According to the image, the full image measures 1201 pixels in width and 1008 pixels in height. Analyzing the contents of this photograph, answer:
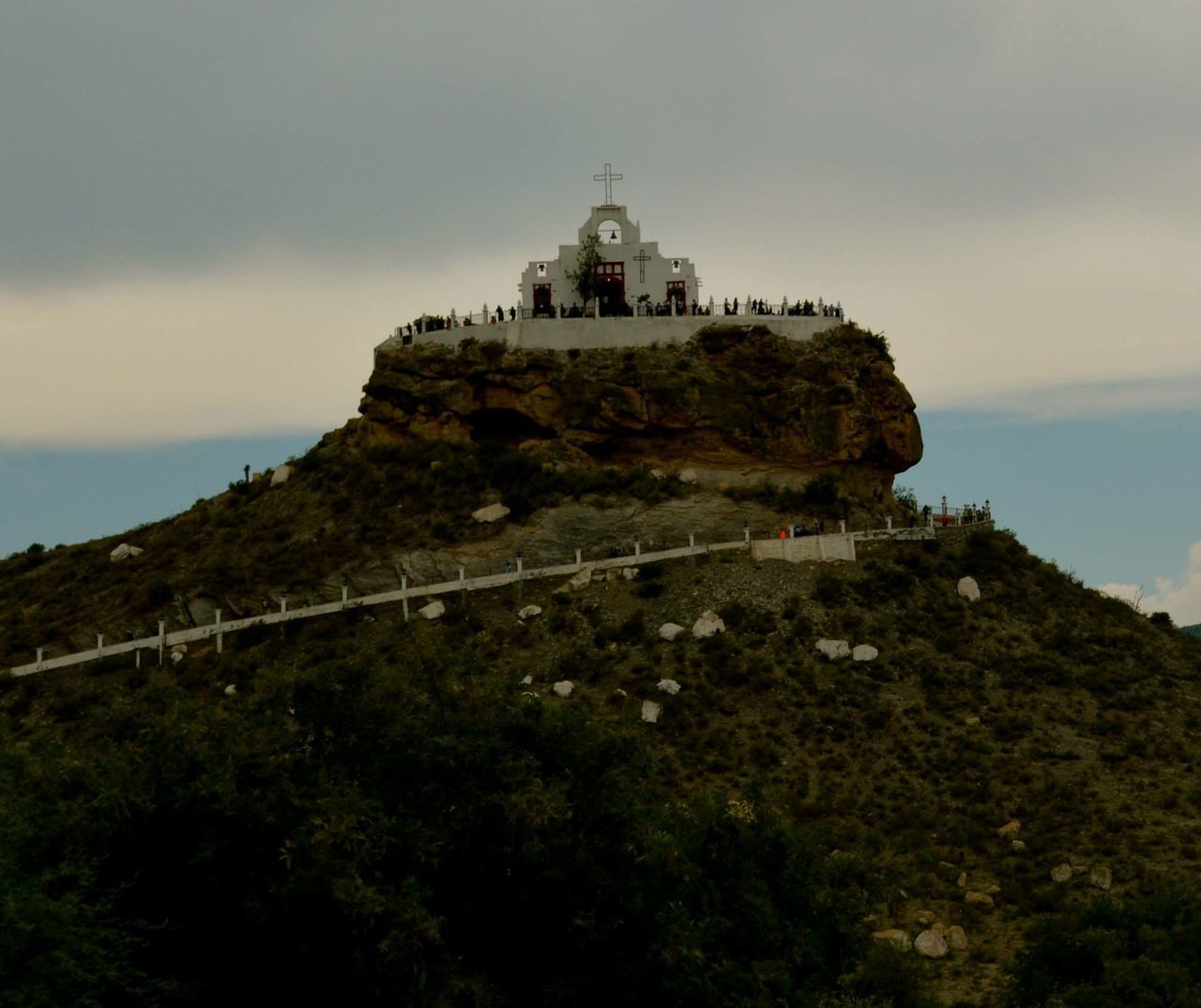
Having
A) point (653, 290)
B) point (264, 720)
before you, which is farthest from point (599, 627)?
point (264, 720)

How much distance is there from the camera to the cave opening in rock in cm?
5391

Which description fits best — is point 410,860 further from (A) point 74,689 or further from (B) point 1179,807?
(A) point 74,689

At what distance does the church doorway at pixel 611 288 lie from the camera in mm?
→ 55781

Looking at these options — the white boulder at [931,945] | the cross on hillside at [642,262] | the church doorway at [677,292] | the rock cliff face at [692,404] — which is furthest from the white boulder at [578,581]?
the white boulder at [931,945]

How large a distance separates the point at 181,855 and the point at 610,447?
97.3 ft

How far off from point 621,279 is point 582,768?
105ft

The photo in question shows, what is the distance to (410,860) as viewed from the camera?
24297 mm

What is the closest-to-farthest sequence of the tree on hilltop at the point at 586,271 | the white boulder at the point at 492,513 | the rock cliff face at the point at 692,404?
→ the white boulder at the point at 492,513 → the rock cliff face at the point at 692,404 → the tree on hilltop at the point at 586,271

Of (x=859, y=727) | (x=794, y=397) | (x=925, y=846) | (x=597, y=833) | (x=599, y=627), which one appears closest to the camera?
(x=597, y=833)

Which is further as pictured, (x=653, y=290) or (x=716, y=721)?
(x=653, y=290)

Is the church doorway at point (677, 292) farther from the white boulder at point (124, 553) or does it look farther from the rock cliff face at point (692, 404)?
the white boulder at point (124, 553)

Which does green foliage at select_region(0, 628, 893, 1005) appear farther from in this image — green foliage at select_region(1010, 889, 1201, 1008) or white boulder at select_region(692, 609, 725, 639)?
white boulder at select_region(692, 609, 725, 639)

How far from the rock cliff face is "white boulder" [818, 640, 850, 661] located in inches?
333

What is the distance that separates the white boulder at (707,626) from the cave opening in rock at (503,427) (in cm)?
993
